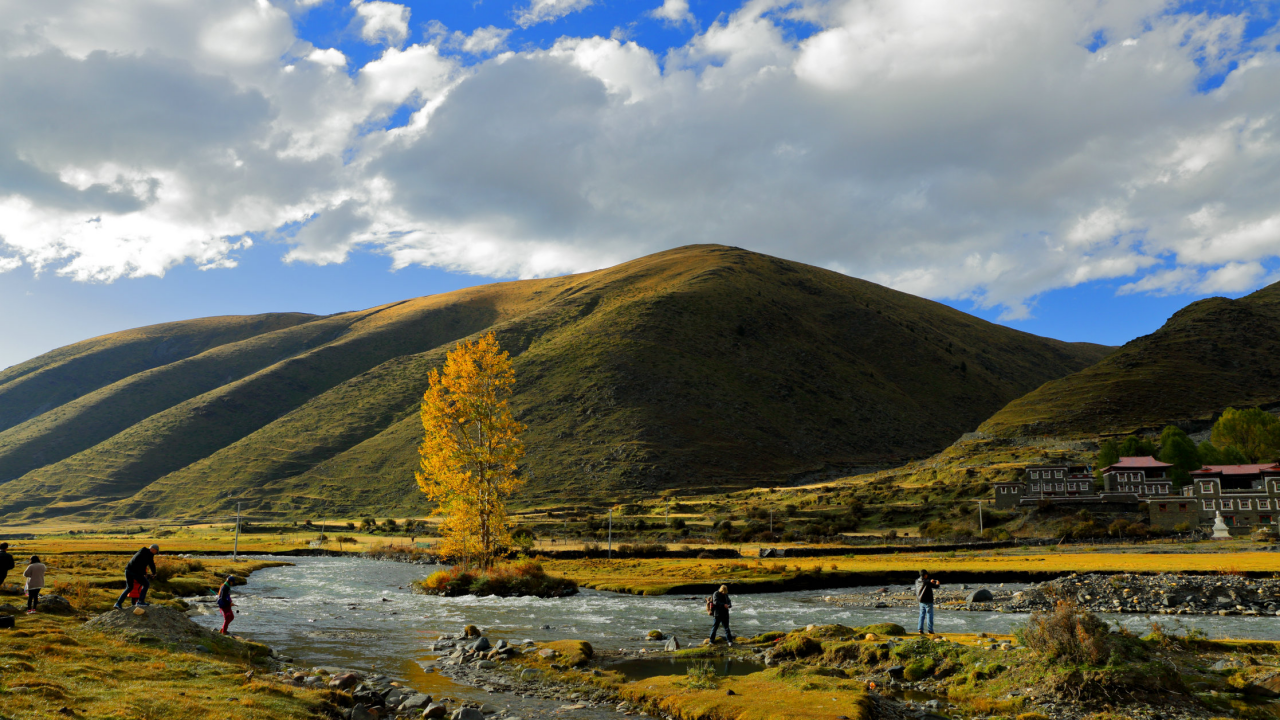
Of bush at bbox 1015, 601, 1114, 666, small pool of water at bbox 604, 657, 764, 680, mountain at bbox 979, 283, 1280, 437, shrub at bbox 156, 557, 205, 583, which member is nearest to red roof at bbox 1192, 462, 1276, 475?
mountain at bbox 979, 283, 1280, 437

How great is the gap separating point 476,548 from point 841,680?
3121cm

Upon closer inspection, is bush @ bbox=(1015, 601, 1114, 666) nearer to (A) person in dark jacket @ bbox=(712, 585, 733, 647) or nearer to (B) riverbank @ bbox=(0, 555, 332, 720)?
(A) person in dark jacket @ bbox=(712, 585, 733, 647)

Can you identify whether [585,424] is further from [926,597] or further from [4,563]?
[926,597]

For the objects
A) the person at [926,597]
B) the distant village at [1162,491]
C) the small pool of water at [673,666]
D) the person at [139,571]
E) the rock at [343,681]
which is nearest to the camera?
the rock at [343,681]

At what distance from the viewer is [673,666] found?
894 inches

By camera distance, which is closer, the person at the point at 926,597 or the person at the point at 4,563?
the person at the point at 4,563

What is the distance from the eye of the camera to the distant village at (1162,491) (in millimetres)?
76188

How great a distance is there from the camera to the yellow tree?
4356 centimetres

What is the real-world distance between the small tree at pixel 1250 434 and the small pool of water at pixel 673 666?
378ft

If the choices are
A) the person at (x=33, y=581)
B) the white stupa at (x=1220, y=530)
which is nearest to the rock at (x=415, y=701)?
the person at (x=33, y=581)

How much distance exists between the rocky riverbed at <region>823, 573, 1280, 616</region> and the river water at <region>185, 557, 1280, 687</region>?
1692 mm

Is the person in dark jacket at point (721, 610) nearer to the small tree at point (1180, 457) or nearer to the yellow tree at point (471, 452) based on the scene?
the yellow tree at point (471, 452)

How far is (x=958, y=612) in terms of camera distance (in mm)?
33875

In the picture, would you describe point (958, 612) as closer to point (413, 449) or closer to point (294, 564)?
point (294, 564)
